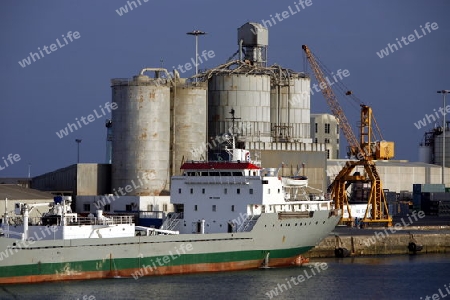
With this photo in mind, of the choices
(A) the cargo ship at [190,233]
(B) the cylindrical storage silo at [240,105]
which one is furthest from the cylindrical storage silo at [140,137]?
(A) the cargo ship at [190,233]

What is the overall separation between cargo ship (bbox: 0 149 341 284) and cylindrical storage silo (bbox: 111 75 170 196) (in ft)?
50.8

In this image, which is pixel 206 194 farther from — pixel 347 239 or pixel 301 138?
pixel 301 138

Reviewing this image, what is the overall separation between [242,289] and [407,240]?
71.2 feet

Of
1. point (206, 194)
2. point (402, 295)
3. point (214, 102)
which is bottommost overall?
point (402, 295)

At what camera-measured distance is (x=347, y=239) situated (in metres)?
70.3

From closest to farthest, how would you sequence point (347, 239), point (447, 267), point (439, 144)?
point (447, 267) → point (347, 239) → point (439, 144)

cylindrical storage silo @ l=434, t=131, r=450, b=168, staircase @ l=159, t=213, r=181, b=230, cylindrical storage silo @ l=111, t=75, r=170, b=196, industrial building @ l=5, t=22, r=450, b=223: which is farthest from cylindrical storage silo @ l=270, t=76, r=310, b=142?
cylindrical storage silo @ l=434, t=131, r=450, b=168

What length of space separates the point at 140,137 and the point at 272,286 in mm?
25615

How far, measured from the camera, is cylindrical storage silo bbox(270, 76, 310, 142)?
90.7 metres

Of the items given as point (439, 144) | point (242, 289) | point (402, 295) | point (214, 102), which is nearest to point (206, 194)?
point (242, 289)

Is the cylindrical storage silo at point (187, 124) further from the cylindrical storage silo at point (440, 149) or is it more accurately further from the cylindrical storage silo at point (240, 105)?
the cylindrical storage silo at point (440, 149)

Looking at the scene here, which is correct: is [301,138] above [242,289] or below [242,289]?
above

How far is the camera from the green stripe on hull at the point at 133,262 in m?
53.7

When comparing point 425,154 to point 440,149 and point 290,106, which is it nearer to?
point 440,149
